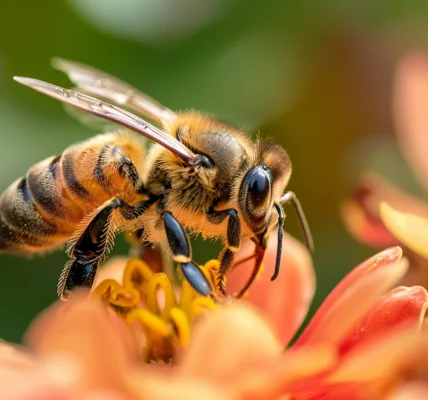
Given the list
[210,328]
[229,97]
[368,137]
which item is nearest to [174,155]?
[210,328]

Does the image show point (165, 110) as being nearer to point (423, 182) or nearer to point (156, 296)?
point (156, 296)

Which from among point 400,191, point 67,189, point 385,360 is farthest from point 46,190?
point 400,191

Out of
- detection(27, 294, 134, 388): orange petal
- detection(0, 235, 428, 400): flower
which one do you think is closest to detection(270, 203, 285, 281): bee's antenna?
detection(0, 235, 428, 400): flower

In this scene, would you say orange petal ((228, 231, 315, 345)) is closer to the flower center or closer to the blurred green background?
the flower center

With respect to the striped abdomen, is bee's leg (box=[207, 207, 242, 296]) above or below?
below

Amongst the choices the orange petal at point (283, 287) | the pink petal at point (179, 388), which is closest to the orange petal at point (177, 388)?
the pink petal at point (179, 388)

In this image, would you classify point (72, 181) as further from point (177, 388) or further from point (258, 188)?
point (177, 388)
